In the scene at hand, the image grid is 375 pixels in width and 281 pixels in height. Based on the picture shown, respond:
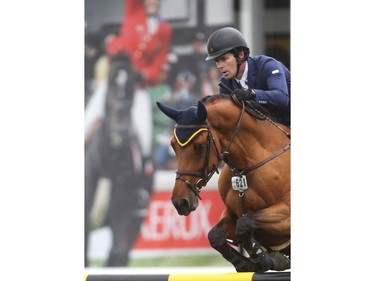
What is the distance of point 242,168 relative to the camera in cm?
401

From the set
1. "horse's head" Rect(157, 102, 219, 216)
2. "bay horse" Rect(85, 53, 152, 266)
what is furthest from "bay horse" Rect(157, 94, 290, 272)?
"bay horse" Rect(85, 53, 152, 266)

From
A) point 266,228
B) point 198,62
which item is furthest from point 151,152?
point 266,228

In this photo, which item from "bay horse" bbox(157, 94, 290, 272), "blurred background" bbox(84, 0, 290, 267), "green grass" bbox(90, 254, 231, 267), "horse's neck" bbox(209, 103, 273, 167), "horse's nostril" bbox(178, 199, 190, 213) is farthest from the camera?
Result: "blurred background" bbox(84, 0, 290, 267)

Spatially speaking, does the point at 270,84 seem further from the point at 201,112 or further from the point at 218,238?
the point at 218,238

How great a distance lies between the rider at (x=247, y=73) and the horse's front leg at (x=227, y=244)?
0.49 m

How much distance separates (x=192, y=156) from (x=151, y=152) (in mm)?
4556

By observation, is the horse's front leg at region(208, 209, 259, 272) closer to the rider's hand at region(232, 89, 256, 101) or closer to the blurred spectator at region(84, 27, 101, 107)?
the rider's hand at region(232, 89, 256, 101)

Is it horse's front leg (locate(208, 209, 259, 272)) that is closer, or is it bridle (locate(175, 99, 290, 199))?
bridle (locate(175, 99, 290, 199))

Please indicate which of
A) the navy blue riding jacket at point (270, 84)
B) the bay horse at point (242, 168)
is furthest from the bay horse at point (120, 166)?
the bay horse at point (242, 168)

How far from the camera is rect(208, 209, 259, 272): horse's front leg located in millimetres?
4074

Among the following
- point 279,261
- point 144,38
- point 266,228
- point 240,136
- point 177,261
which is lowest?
point 177,261

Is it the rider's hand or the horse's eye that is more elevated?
the rider's hand
